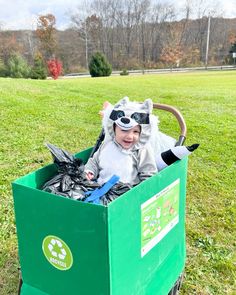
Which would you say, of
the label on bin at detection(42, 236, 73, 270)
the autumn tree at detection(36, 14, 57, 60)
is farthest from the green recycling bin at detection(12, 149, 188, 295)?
the autumn tree at detection(36, 14, 57, 60)

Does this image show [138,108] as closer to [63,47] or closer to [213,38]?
[63,47]

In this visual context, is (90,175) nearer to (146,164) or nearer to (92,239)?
(146,164)

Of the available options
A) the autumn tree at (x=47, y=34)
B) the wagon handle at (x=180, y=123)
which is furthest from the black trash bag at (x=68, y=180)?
the autumn tree at (x=47, y=34)

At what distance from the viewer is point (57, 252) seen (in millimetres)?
1303

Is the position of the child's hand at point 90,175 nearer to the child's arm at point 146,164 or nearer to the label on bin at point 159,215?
the child's arm at point 146,164

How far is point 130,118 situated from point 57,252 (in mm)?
806

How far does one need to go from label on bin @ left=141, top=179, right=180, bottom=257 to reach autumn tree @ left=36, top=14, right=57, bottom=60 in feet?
115

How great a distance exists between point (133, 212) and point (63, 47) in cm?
3697

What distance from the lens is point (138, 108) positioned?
1827 millimetres

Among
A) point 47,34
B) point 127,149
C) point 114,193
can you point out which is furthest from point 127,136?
point 47,34

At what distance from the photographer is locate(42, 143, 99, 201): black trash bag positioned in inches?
57.6

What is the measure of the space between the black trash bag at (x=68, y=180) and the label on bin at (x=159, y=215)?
302 millimetres

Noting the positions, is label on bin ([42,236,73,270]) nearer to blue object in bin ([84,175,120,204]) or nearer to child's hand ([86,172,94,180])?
blue object in bin ([84,175,120,204])

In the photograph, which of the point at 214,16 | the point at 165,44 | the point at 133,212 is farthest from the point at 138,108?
the point at 214,16
